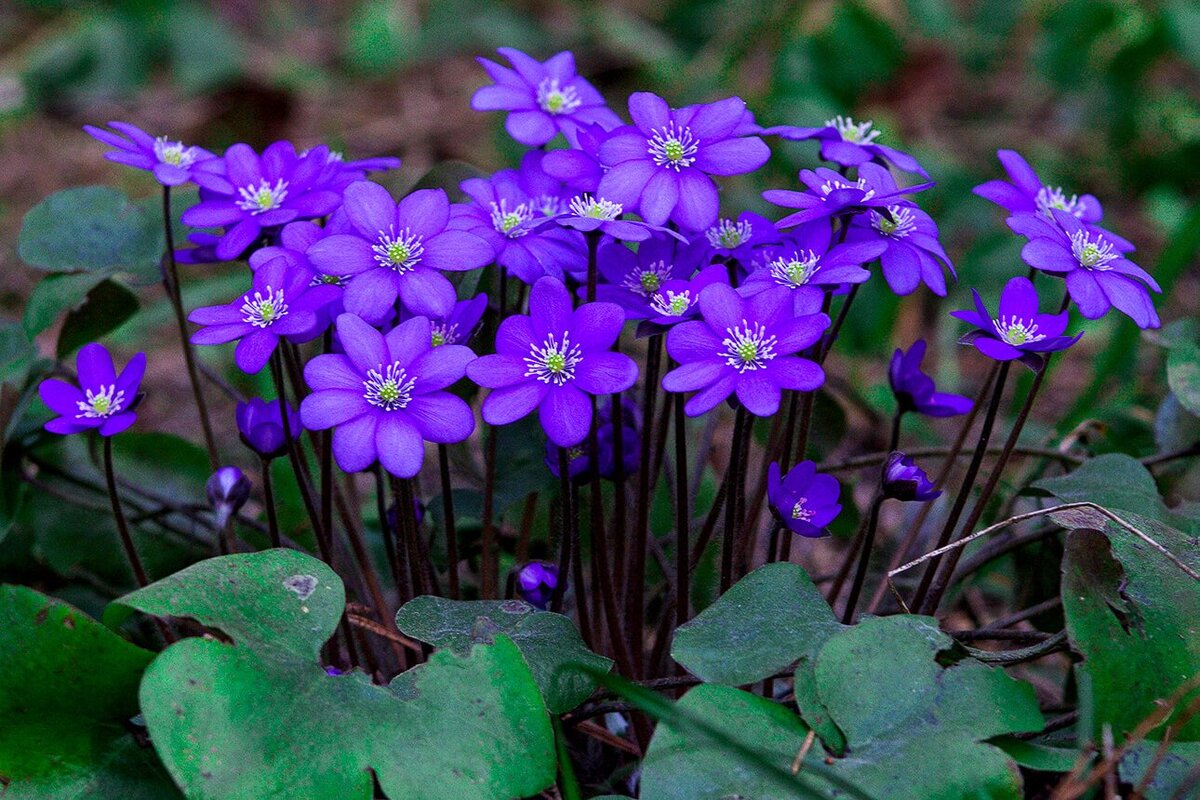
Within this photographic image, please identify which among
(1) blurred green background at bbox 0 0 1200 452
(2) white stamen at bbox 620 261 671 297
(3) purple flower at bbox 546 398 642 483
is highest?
(2) white stamen at bbox 620 261 671 297

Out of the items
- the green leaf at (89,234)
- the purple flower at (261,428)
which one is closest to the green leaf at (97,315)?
the green leaf at (89,234)

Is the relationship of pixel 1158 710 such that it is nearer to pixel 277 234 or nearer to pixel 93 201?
pixel 277 234

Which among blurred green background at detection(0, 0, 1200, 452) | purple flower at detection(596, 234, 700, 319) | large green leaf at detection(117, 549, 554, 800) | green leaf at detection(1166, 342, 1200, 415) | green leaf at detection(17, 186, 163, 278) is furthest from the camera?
blurred green background at detection(0, 0, 1200, 452)

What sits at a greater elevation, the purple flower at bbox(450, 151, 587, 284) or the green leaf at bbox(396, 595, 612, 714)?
the purple flower at bbox(450, 151, 587, 284)

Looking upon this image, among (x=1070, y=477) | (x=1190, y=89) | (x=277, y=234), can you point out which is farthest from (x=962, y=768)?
(x=1190, y=89)

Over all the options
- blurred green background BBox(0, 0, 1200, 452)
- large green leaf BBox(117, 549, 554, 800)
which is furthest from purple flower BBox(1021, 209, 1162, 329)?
blurred green background BBox(0, 0, 1200, 452)

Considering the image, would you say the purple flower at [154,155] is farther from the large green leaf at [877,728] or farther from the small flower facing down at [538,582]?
the large green leaf at [877,728]

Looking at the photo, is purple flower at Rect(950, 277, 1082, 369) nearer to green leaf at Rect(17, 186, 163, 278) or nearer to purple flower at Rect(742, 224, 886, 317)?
purple flower at Rect(742, 224, 886, 317)
